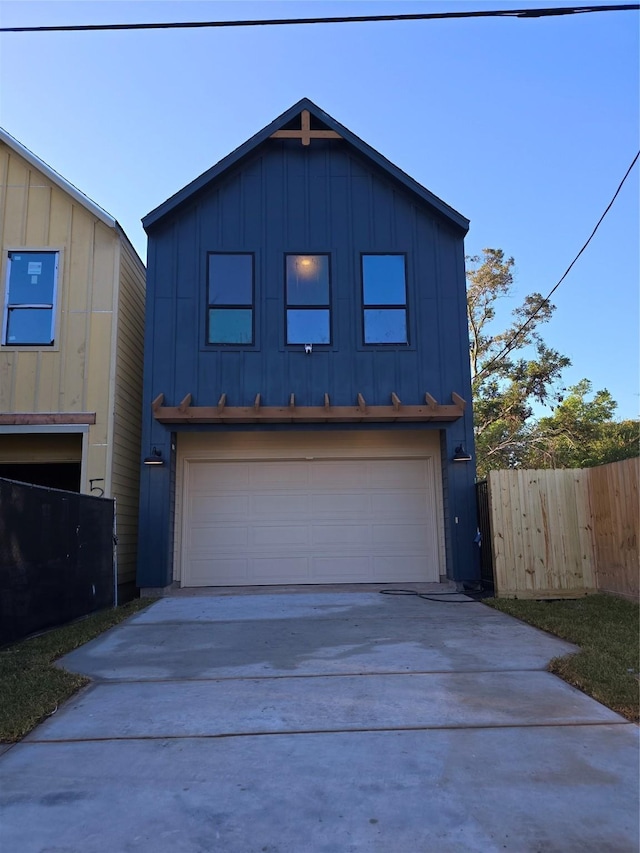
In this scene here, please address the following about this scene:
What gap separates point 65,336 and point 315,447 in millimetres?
4465

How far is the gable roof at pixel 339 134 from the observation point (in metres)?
10.1

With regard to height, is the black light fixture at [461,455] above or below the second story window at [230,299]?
below

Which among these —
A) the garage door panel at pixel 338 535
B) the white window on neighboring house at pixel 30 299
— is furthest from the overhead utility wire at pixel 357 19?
the garage door panel at pixel 338 535

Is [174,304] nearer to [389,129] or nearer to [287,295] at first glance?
[287,295]

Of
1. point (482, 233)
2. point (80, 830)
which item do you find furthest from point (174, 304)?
point (482, 233)

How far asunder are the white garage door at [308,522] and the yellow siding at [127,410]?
3.26ft

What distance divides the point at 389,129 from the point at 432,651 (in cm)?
1095

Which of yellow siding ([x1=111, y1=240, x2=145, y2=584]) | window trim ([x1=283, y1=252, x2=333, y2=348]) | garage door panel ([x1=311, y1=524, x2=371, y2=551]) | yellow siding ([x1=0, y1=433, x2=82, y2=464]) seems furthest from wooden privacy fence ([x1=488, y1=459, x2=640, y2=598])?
yellow siding ([x1=0, y1=433, x2=82, y2=464])

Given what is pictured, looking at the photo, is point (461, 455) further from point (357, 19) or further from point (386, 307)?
point (357, 19)

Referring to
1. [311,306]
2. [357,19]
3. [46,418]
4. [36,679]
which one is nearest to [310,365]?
[311,306]

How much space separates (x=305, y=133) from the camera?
10.4 m

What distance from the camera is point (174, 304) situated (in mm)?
10000

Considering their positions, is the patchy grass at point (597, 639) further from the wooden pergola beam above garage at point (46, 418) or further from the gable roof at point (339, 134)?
the wooden pergola beam above garage at point (46, 418)

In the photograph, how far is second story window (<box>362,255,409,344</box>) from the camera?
10141mm
